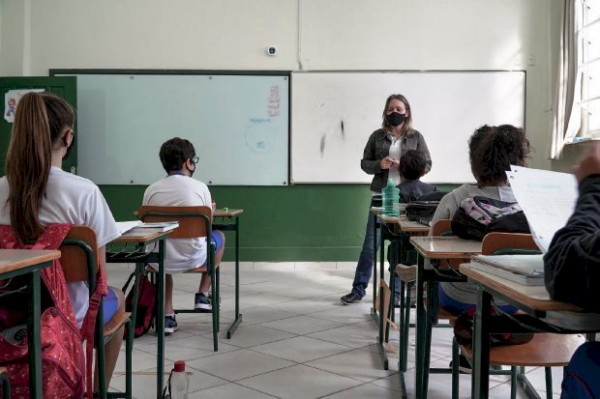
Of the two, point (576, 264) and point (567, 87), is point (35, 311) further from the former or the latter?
point (567, 87)

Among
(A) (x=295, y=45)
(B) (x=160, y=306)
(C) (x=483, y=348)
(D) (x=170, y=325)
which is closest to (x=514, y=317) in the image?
(C) (x=483, y=348)

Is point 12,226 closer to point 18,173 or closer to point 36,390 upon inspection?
point 18,173

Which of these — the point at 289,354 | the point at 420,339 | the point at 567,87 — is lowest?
the point at 289,354

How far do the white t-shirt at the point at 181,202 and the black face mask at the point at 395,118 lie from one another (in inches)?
61.4

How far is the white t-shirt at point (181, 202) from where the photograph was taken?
11.6 ft

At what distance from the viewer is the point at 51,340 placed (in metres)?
1.67

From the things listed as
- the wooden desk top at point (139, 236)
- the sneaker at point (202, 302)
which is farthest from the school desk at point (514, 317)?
the sneaker at point (202, 302)

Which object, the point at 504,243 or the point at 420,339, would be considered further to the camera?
the point at 420,339

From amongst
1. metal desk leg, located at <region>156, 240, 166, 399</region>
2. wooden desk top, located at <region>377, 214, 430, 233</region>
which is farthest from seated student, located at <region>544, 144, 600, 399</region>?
metal desk leg, located at <region>156, 240, 166, 399</region>

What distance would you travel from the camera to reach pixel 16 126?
192cm

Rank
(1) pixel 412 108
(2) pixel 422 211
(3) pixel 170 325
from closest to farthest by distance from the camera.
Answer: (2) pixel 422 211, (3) pixel 170 325, (1) pixel 412 108

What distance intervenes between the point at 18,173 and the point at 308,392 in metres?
1.46

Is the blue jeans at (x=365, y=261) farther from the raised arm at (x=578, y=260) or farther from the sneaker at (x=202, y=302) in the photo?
the raised arm at (x=578, y=260)

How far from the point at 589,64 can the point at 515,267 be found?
501cm
